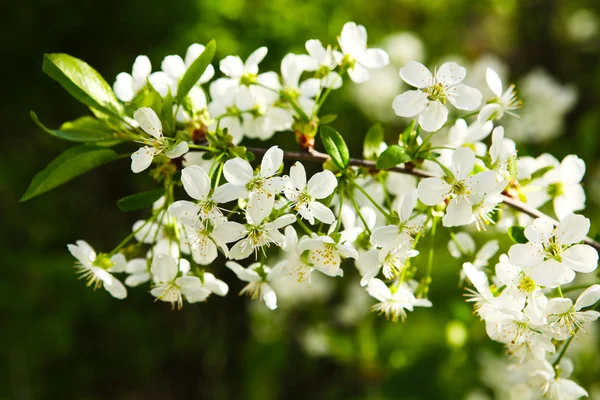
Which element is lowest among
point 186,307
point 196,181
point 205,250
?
point 186,307

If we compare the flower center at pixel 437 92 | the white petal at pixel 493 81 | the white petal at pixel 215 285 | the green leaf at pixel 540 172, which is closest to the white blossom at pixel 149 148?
the white petal at pixel 215 285

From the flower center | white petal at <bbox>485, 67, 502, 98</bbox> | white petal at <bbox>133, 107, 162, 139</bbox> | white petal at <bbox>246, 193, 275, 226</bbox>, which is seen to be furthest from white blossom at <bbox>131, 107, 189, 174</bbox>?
white petal at <bbox>485, 67, 502, 98</bbox>

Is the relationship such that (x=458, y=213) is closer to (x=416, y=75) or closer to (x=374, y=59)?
(x=416, y=75)

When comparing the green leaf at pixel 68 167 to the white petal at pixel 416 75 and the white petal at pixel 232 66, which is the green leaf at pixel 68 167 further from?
the white petal at pixel 416 75

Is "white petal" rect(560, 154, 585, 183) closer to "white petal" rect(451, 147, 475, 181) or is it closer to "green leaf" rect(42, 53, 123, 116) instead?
"white petal" rect(451, 147, 475, 181)

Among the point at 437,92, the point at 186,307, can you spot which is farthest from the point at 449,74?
the point at 186,307

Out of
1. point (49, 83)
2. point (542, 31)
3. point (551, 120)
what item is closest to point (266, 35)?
point (49, 83)

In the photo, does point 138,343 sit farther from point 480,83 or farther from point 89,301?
point 480,83
